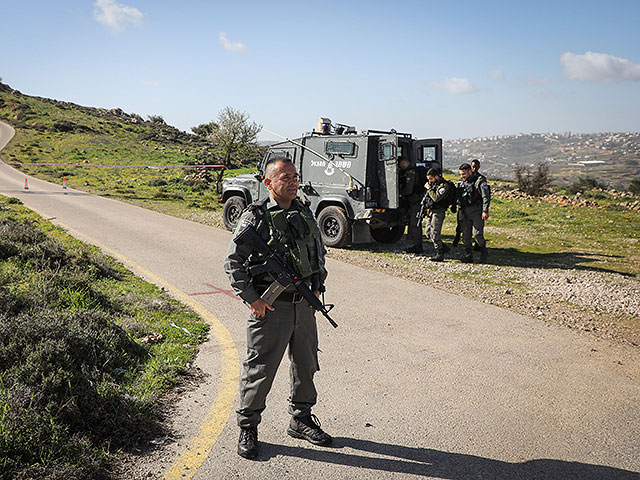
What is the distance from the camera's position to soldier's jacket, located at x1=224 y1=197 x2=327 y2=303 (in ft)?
10.5

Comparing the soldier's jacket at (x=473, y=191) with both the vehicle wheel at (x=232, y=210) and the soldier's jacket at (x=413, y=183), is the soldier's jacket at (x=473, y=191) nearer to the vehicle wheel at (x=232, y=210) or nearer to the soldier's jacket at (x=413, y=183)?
the soldier's jacket at (x=413, y=183)

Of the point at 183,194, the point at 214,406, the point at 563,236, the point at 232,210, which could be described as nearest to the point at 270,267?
the point at 214,406

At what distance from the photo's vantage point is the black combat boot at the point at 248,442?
313 cm

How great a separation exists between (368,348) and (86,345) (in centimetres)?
264

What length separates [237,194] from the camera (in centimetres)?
1293

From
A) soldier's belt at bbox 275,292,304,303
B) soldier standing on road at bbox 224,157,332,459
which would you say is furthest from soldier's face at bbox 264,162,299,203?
soldier's belt at bbox 275,292,304,303

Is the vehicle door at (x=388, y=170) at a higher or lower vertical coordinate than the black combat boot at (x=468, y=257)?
higher

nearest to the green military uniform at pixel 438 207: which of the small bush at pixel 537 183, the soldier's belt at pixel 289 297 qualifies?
the soldier's belt at pixel 289 297

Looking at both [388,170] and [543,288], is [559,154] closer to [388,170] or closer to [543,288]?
[388,170]

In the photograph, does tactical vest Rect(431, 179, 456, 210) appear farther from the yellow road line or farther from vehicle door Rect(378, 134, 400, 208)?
the yellow road line

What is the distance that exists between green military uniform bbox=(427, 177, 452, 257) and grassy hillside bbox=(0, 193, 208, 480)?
562cm

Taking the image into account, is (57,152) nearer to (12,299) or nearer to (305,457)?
(12,299)

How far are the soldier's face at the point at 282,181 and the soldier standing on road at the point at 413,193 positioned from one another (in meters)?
7.74

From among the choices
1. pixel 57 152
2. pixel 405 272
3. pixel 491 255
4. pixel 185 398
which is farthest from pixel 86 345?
pixel 57 152
